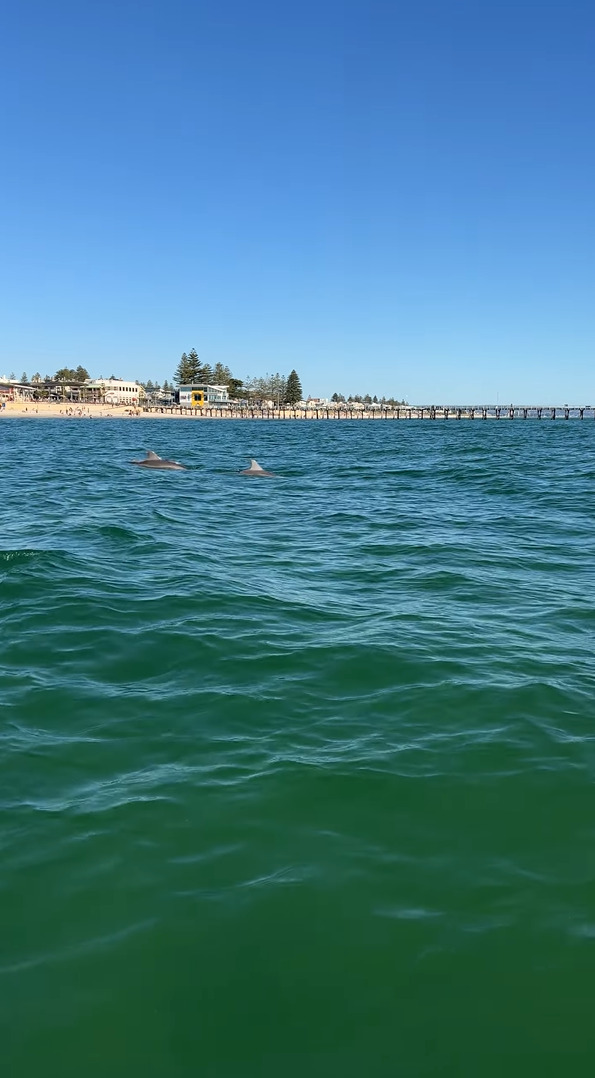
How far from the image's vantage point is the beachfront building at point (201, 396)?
16175cm

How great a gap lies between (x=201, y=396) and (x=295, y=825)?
531 feet

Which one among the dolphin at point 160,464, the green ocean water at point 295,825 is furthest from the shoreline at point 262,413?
the green ocean water at point 295,825

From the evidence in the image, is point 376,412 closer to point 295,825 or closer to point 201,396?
point 201,396

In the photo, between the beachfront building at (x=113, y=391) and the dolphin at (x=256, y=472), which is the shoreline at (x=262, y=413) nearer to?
the beachfront building at (x=113, y=391)

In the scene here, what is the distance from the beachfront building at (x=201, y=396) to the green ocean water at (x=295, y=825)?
154m

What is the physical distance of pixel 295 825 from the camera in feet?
16.1

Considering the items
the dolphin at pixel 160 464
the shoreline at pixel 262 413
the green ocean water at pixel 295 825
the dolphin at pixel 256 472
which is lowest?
the green ocean water at pixel 295 825

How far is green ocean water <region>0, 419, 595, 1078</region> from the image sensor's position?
342 centimetres

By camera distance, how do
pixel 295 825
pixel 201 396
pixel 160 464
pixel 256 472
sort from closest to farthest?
1. pixel 295 825
2. pixel 256 472
3. pixel 160 464
4. pixel 201 396

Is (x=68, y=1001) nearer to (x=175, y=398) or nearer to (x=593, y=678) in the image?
(x=593, y=678)

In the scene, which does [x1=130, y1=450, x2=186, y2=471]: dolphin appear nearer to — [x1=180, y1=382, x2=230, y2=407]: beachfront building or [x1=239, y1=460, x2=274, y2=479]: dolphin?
[x1=239, y1=460, x2=274, y2=479]: dolphin

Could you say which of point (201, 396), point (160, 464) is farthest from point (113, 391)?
point (160, 464)

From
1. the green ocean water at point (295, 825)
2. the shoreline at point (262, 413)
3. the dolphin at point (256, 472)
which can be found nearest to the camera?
the green ocean water at point (295, 825)

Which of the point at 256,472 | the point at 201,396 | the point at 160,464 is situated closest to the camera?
the point at 256,472
